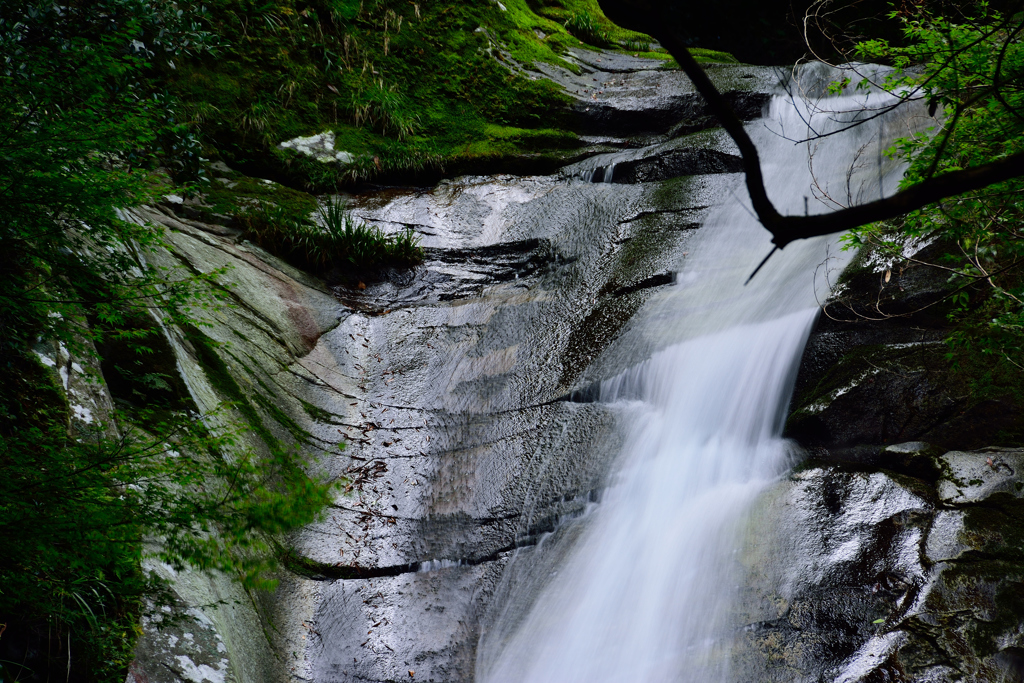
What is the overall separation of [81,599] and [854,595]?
3803 millimetres

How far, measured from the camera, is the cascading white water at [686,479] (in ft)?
12.8

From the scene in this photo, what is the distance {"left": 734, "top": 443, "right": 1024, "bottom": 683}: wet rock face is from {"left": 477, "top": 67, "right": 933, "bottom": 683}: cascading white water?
0.88 feet

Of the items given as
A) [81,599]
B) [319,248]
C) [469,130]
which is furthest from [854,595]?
[469,130]

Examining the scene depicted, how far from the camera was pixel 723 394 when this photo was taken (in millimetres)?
5398

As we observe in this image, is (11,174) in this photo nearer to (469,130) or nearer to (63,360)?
(63,360)

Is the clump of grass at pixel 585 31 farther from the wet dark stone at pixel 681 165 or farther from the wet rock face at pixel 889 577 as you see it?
the wet rock face at pixel 889 577

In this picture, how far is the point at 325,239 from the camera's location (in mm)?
7074

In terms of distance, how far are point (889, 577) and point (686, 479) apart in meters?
1.63

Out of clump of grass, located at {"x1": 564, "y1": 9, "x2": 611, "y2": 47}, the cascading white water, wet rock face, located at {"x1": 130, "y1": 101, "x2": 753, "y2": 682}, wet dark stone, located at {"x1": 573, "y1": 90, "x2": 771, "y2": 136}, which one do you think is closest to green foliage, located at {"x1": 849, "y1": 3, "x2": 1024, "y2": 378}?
the cascading white water

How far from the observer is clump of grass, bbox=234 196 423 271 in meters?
6.87

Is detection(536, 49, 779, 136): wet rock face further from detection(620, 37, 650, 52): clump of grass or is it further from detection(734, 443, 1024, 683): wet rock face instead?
detection(734, 443, 1024, 683): wet rock face

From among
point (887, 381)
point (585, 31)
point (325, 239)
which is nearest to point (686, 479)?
point (887, 381)

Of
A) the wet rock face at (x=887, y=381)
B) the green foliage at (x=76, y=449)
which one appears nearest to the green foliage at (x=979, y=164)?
the wet rock face at (x=887, y=381)

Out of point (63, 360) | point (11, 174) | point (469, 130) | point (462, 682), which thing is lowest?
point (462, 682)
